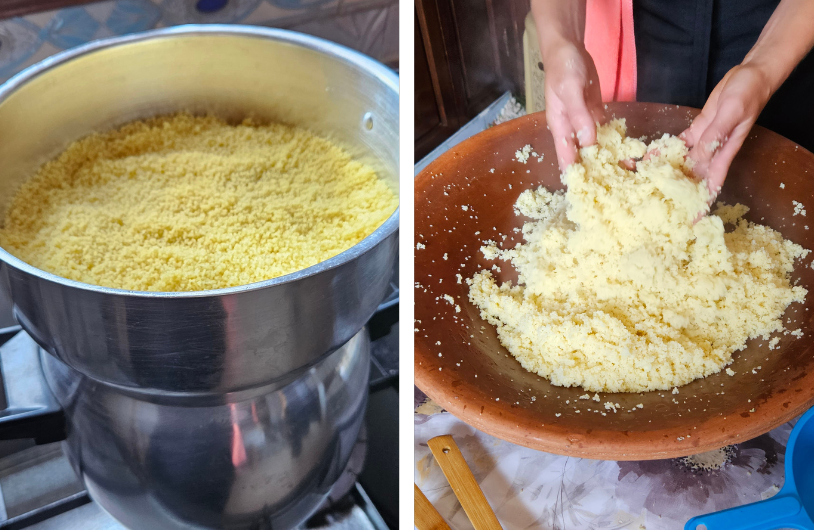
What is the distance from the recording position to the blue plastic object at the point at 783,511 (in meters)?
0.27

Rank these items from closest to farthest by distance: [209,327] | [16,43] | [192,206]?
[209,327] → [192,206] → [16,43]

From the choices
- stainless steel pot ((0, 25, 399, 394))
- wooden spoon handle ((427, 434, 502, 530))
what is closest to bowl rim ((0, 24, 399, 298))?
stainless steel pot ((0, 25, 399, 394))

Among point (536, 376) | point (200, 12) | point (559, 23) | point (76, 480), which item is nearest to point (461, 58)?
point (559, 23)

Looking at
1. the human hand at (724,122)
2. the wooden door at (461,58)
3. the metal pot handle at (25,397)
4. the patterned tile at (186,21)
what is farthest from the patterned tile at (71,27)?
the human hand at (724,122)

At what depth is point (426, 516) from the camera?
299mm

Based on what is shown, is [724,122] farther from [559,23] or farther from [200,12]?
[200,12]

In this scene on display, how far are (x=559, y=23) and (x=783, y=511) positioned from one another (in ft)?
0.73

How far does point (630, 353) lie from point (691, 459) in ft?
0.21

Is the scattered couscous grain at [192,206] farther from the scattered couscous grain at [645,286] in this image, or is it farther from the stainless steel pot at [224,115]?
the scattered couscous grain at [645,286]

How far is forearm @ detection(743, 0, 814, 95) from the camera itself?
28 cm

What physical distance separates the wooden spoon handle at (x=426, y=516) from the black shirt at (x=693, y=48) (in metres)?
0.21

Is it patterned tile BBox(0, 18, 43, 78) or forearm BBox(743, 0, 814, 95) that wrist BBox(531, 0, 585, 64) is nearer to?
forearm BBox(743, 0, 814, 95)

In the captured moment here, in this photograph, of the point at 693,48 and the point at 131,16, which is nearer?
the point at 693,48

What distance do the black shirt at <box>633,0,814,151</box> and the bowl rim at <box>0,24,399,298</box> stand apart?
14 cm
